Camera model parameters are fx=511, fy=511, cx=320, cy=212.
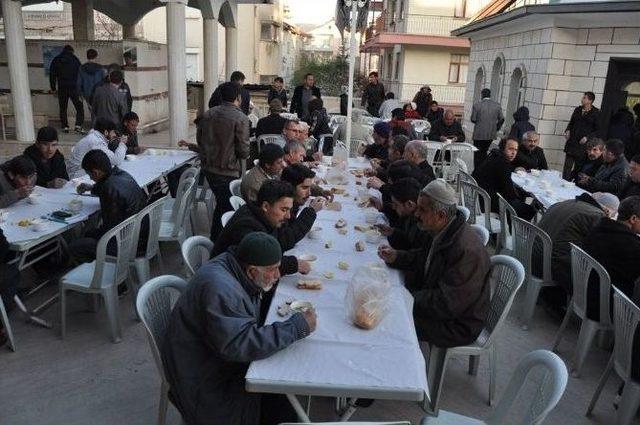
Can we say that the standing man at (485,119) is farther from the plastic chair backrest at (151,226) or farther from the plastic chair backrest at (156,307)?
the plastic chair backrest at (156,307)

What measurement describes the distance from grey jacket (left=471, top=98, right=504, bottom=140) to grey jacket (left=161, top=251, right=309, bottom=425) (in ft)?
27.5

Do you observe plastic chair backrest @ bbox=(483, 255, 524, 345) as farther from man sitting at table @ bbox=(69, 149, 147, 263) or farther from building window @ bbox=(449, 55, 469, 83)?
building window @ bbox=(449, 55, 469, 83)

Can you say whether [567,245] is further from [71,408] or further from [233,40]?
[233,40]

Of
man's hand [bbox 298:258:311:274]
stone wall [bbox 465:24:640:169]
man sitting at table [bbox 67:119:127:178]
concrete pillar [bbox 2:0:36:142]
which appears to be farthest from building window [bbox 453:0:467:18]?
man's hand [bbox 298:258:311:274]

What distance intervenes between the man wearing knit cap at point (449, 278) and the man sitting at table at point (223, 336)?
953 millimetres

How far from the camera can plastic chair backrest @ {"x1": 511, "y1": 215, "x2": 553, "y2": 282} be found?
4219 millimetres

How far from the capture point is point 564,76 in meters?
9.78

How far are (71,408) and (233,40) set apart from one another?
12.3 metres

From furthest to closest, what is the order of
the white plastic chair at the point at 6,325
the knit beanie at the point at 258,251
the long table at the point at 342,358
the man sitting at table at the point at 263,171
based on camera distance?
the man sitting at table at the point at 263,171
the white plastic chair at the point at 6,325
the knit beanie at the point at 258,251
the long table at the point at 342,358

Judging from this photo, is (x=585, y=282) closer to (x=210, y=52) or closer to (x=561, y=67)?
(x=561, y=67)

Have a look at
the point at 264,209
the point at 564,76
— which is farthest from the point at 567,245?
the point at 564,76

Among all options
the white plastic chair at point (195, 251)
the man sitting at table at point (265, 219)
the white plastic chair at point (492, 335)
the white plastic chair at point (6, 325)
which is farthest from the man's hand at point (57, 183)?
the white plastic chair at point (492, 335)

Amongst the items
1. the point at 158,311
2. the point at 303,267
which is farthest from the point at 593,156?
the point at 158,311

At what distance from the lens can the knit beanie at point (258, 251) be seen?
86.6 inches
